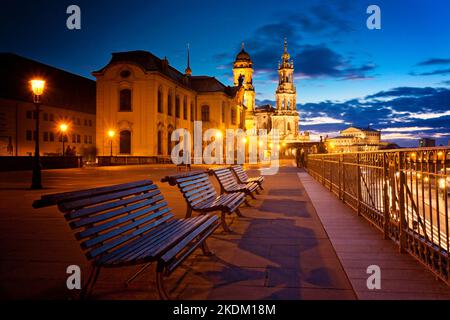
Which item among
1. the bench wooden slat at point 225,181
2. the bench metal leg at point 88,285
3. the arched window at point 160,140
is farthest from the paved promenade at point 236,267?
the arched window at point 160,140

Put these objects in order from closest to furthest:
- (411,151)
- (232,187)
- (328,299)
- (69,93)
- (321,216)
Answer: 1. (328,299)
2. (411,151)
3. (321,216)
4. (232,187)
5. (69,93)

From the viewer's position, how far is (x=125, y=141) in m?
45.0

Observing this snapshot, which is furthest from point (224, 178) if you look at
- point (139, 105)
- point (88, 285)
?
point (139, 105)

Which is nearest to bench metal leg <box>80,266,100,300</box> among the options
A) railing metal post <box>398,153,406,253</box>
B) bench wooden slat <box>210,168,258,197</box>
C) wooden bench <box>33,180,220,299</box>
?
wooden bench <box>33,180,220,299</box>

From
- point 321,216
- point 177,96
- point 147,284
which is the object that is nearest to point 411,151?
point 147,284

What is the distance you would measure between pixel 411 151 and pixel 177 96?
49020 mm

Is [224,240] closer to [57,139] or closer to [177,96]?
[177,96]

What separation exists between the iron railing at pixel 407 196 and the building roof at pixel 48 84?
45.9 meters

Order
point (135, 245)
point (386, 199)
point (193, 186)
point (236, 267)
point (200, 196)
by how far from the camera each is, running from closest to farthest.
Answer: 1. point (135, 245)
2. point (236, 267)
3. point (386, 199)
4. point (193, 186)
5. point (200, 196)

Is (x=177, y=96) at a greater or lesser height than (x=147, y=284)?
greater

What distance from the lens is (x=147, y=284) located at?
396 centimetres

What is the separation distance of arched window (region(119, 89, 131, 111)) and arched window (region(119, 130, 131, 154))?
2863 millimetres

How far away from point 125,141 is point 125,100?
4938 millimetres

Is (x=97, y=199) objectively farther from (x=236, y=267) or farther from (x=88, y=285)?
(x=236, y=267)
